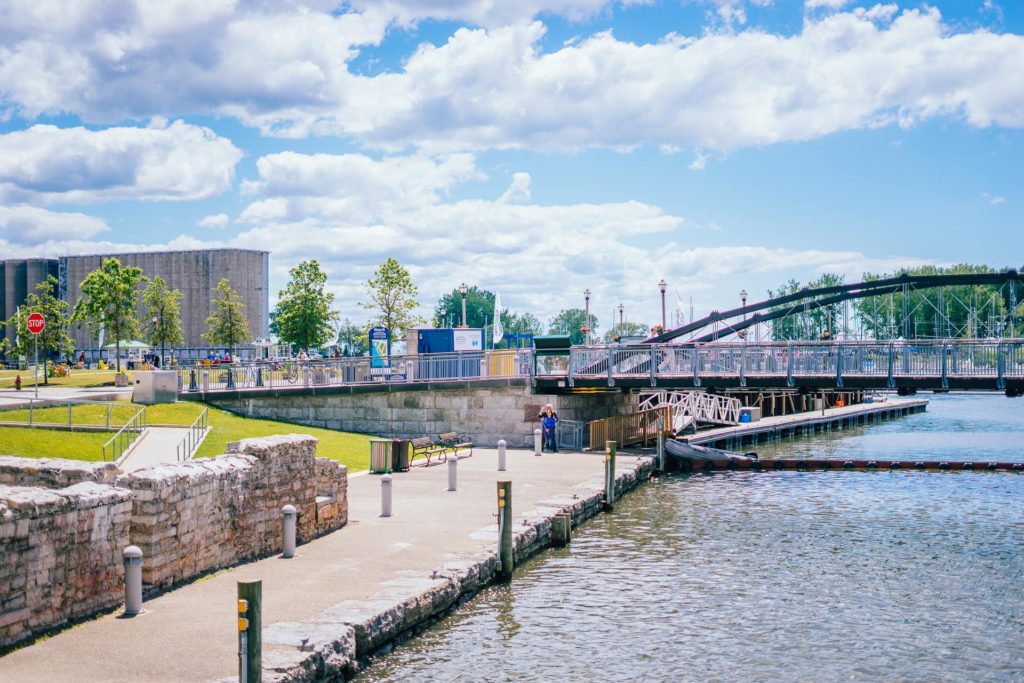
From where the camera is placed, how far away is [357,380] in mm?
41875

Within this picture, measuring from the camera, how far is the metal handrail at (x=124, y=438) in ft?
88.7

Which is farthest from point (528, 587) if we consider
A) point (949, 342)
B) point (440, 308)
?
point (440, 308)

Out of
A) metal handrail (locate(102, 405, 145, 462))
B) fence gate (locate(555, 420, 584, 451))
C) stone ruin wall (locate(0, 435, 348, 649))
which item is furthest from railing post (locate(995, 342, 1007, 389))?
metal handrail (locate(102, 405, 145, 462))

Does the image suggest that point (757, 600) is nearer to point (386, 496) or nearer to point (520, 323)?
point (386, 496)

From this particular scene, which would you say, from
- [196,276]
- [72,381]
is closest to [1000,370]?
[72,381]

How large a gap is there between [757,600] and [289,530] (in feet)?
26.1

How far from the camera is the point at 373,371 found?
41.6 metres

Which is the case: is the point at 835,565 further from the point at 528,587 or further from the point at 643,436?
the point at 643,436

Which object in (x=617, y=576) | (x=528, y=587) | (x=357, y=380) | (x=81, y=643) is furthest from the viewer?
(x=357, y=380)

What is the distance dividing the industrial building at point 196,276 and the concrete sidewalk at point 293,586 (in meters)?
113

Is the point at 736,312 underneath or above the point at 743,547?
above

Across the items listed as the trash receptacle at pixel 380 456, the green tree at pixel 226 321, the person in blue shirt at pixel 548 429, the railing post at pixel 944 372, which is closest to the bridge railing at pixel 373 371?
the person in blue shirt at pixel 548 429

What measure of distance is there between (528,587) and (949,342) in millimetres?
22861

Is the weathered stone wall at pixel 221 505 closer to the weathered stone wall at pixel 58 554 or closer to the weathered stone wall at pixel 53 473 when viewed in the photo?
the weathered stone wall at pixel 58 554
